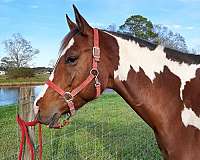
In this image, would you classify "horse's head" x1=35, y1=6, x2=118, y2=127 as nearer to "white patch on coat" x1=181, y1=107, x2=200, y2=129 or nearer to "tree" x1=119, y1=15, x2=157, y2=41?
"white patch on coat" x1=181, y1=107, x2=200, y2=129

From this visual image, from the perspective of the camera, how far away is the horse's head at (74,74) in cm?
274

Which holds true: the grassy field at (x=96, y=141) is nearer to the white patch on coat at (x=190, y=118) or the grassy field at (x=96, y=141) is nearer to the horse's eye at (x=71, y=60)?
the horse's eye at (x=71, y=60)

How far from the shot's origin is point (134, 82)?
9.36 ft

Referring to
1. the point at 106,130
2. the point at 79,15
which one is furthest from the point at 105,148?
the point at 79,15

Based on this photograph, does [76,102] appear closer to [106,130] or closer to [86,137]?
[86,137]

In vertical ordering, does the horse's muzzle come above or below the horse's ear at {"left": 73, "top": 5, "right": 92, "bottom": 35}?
below

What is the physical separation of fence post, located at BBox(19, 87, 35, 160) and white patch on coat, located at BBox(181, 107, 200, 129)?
1594 millimetres

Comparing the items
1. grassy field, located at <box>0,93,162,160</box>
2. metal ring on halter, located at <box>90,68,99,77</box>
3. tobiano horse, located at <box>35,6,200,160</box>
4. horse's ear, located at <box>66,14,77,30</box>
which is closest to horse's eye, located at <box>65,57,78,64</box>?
tobiano horse, located at <box>35,6,200,160</box>

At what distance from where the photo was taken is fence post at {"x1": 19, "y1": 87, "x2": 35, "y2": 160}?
140 inches

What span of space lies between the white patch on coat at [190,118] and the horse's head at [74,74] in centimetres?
73

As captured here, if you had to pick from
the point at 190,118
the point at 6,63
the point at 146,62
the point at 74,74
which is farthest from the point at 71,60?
the point at 6,63

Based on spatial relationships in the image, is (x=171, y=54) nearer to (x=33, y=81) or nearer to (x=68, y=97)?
(x=68, y=97)

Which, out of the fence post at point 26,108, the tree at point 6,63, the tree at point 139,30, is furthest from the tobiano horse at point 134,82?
the tree at point 6,63

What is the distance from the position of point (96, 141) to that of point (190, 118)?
4.15 m
